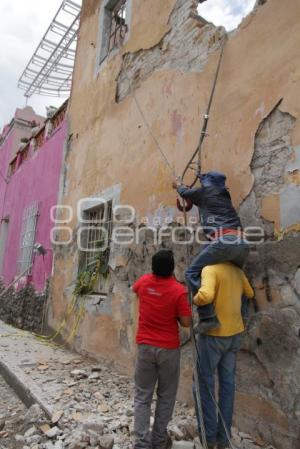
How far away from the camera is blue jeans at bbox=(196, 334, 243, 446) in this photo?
2643mm

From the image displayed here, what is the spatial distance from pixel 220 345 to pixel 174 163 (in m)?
2.24

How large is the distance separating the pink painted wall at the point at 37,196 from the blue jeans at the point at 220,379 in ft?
16.7

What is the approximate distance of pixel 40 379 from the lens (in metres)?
4.37

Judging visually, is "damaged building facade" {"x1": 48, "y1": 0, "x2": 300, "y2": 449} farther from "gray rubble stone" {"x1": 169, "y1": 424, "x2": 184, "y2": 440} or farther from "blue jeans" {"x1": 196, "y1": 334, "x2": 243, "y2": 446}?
"gray rubble stone" {"x1": 169, "y1": 424, "x2": 184, "y2": 440}

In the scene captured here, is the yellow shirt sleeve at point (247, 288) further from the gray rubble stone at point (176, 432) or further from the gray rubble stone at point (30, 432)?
the gray rubble stone at point (30, 432)

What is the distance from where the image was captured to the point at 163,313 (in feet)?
9.06

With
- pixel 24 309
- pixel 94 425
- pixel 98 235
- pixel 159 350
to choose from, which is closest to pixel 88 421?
pixel 94 425

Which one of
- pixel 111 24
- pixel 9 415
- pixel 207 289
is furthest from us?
pixel 111 24

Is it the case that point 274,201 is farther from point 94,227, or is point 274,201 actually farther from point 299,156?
point 94,227

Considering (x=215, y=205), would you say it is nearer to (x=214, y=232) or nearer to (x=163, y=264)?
(x=214, y=232)

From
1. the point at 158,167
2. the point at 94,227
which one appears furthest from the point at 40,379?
the point at 158,167

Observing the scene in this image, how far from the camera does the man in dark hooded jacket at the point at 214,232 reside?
9.30ft

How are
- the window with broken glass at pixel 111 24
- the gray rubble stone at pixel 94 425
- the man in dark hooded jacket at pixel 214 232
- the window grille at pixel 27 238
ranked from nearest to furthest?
the man in dark hooded jacket at pixel 214 232
the gray rubble stone at pixel 94 425
the window with broken glass at pixel 111 24
the window grille at pixel 27 238

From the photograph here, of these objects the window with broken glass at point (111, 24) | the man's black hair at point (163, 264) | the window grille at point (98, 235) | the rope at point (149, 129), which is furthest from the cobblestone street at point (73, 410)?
the window with broken glass at point (111, 24)
